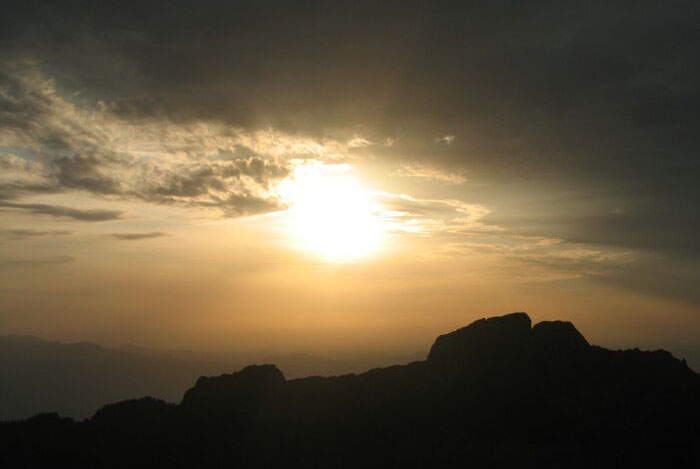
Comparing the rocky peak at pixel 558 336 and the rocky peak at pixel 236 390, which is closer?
the rocky peak at pixel 236 390

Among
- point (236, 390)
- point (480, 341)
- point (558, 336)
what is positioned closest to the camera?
point (236, 390)

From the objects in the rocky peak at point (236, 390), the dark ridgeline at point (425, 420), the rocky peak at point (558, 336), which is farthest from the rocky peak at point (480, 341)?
the rocky peak at point (236, 390)

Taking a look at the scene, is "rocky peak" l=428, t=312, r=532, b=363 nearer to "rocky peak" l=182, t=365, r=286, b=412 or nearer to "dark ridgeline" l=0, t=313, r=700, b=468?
"dark ridgeline" l=0, t=313, r=700, b=468

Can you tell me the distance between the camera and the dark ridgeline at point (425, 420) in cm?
5450

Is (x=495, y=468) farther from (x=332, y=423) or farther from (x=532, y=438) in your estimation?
(x=332, y=423)

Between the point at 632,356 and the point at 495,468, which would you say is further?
the point at 632,356

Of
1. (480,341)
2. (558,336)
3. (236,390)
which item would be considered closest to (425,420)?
(480,341)

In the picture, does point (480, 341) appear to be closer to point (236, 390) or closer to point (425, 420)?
point (425, 420)

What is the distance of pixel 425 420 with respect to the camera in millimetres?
61375

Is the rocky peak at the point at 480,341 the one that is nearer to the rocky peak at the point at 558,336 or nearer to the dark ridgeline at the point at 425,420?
the dark ridgeline at the point at 425,420

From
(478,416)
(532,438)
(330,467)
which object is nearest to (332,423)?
(330,467)

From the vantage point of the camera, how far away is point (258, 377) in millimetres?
65688

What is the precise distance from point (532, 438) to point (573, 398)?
1133 cm

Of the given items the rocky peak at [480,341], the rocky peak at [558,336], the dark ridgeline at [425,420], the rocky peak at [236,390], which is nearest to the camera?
the dark ridgeline at [425,420]
